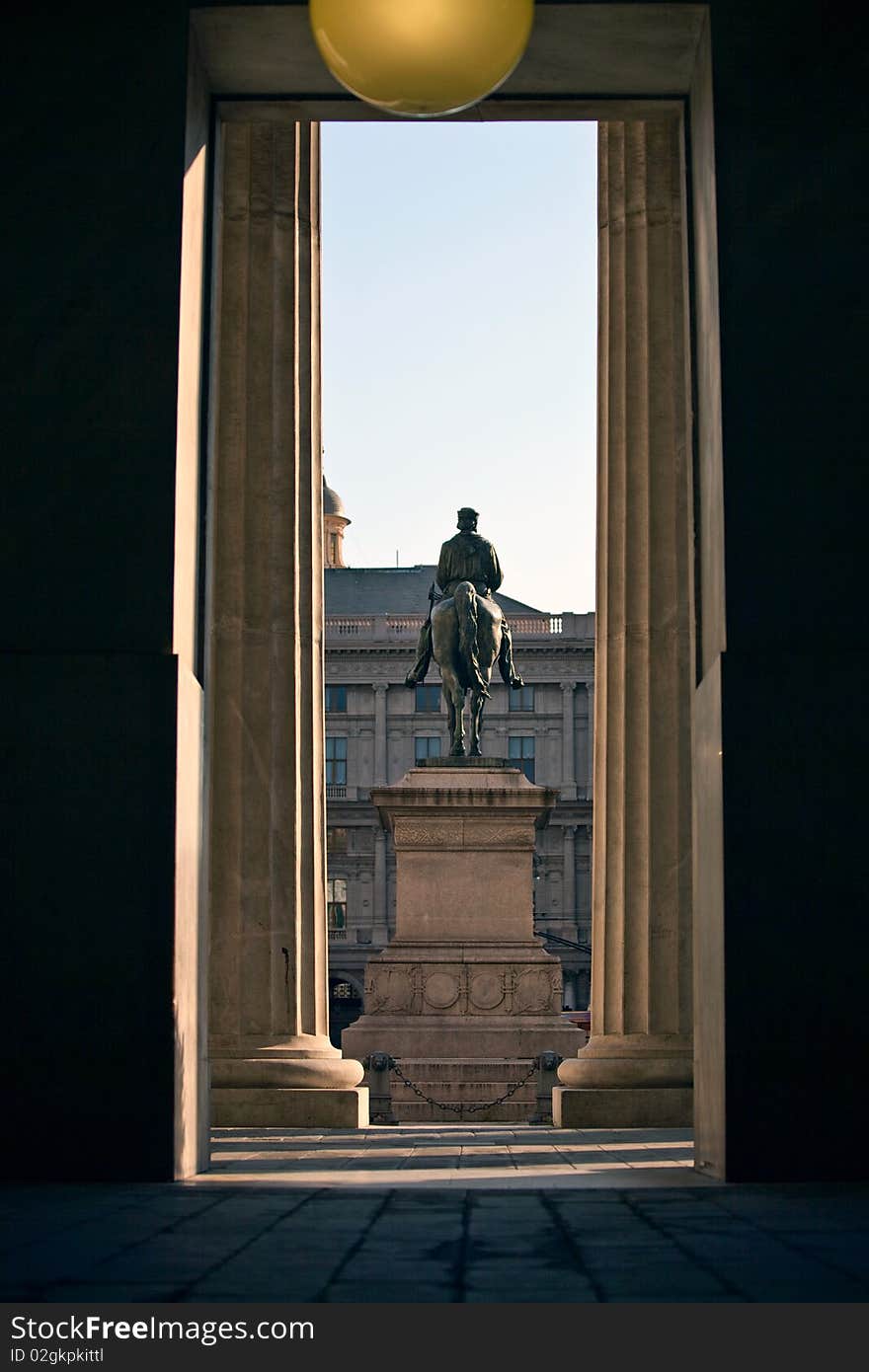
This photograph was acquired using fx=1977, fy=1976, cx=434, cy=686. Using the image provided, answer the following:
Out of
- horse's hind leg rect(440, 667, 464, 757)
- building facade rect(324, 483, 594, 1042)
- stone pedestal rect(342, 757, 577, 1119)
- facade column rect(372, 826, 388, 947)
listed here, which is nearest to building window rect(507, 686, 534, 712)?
building facade rect(324, 483, 594, 1042)

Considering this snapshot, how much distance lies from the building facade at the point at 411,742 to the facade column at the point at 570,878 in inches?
2.3

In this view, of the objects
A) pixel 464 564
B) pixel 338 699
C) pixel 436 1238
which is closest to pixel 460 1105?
pixel 464 564

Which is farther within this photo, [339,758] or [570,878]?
[339,758]

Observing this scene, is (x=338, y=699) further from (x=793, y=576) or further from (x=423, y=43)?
(x=423, y=43)

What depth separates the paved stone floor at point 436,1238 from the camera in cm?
829

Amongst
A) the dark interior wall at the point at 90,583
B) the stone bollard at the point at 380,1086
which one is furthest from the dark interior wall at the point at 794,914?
the stone bollard at the point at 380,1086

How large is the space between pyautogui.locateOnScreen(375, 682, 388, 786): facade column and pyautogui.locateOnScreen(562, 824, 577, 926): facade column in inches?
463

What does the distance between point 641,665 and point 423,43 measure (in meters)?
16.1

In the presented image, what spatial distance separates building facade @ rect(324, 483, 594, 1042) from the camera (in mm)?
117938

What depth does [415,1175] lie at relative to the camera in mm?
15398

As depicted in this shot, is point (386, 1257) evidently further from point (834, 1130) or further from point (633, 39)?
point (633, 39)

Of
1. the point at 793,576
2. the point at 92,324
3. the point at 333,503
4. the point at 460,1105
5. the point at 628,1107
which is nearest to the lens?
the point at 793,576

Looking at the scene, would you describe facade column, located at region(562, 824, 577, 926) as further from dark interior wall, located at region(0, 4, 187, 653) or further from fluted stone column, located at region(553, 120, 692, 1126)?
dark interior wall, located at region(0, 4, 187, 653)

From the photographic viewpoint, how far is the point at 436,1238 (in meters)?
10.3
